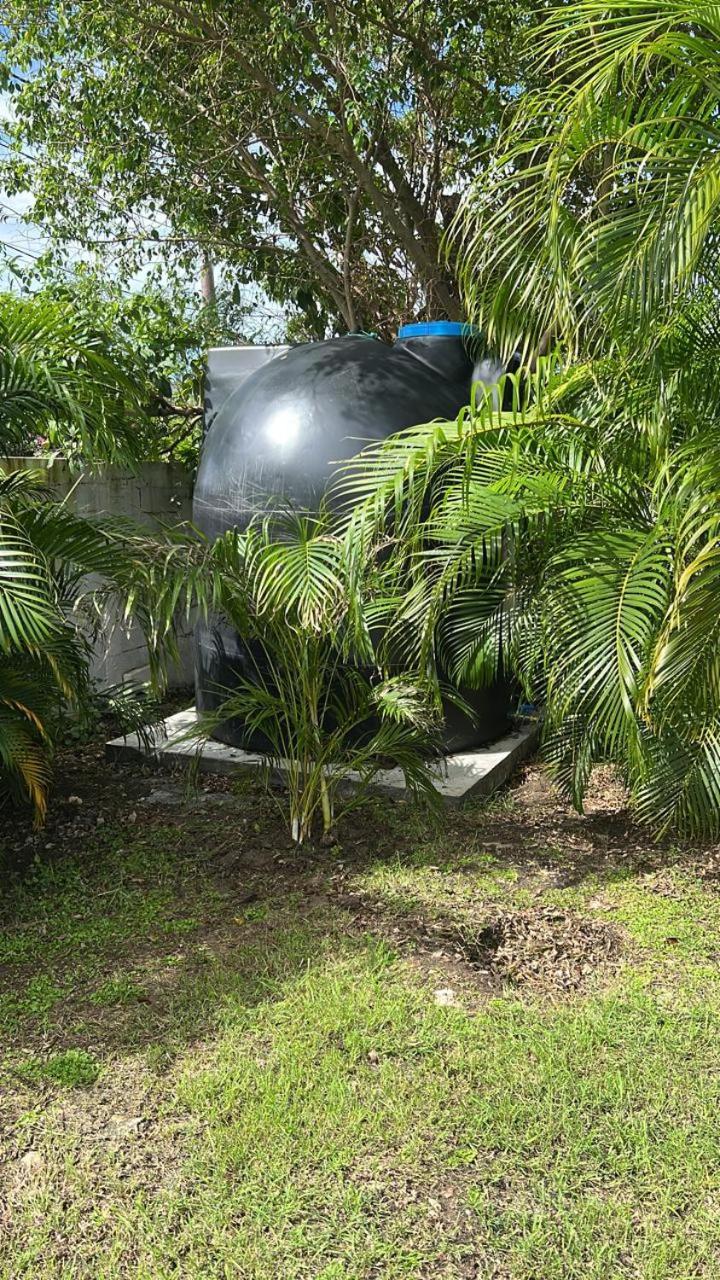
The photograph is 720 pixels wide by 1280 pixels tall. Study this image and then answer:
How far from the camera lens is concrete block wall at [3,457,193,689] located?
225 inches

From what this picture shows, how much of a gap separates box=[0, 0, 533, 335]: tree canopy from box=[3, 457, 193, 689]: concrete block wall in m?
1.82

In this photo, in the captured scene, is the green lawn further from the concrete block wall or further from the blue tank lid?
the blue tank lid

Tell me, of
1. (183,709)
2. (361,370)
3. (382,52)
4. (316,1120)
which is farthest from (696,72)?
(183,709)

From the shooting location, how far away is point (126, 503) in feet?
21.0

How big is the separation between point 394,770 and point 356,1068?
217 cm

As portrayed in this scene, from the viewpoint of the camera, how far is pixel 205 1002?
2.95m

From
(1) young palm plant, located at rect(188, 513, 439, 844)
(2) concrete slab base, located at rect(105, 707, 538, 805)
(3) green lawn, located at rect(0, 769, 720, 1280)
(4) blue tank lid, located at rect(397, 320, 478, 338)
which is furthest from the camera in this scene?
(4) blue tank lid, located at rect(397, 320, 478, 338)

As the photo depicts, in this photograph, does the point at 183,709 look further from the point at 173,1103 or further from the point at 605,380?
the point at 173,1103

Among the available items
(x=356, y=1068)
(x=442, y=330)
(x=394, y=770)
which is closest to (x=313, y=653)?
(x=394, y=770)

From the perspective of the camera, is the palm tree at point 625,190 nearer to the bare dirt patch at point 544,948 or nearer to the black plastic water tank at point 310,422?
the black plastic water tank at point 310,422

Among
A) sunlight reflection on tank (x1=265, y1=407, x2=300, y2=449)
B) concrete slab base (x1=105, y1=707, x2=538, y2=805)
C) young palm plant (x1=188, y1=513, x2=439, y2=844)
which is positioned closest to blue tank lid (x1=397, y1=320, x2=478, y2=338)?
sunlight reflection on tank (x1=265, y1=407, x2=300, y2=449)

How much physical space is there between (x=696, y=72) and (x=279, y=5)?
374cm

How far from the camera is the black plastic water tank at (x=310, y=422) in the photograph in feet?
15.5

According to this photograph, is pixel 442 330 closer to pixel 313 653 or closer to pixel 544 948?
pixel 313 653
